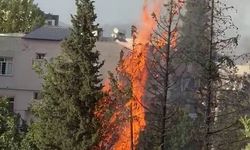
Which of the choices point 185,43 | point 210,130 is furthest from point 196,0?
point 210,130

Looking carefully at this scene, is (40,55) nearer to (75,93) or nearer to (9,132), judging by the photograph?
(9,132)

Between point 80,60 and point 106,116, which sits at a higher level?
point 80,60

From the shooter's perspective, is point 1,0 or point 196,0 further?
point 1,0

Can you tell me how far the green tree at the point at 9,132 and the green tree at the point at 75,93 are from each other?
3762mm

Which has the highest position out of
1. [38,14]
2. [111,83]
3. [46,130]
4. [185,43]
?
[38,14]

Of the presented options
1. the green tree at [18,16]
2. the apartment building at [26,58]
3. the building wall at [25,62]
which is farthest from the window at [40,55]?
the green tree at [18,16]

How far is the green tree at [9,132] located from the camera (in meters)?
22.9

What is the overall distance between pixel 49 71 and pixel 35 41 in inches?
636

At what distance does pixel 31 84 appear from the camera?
119 feet

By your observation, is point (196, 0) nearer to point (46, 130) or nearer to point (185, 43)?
point (185, 43)

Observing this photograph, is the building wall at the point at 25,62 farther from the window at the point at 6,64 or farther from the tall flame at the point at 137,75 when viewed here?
the tall flame at the point at 137,75

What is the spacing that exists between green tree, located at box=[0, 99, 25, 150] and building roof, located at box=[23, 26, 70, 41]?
1134 cm

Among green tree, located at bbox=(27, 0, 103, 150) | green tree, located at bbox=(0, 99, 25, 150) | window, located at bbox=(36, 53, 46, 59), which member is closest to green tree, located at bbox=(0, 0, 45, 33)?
window, located at bbox=(36, 53, 46, 59)

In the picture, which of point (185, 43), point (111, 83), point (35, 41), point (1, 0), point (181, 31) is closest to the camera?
point (111, 83)
